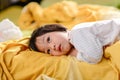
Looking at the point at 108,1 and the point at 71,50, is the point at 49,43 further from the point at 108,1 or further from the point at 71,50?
the point at 108,1

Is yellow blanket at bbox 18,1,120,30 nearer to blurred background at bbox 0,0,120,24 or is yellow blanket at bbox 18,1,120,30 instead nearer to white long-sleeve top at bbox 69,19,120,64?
blurred background at bbox 0,0,120,24

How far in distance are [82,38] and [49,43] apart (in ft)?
0.61

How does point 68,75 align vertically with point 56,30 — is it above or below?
below

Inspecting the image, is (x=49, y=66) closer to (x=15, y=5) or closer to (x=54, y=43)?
(x=54, y=43)

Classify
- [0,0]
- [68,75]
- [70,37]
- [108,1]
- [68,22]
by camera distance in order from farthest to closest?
[0,0]
[108,1]
[68,22]
[70,37]
[68,75]

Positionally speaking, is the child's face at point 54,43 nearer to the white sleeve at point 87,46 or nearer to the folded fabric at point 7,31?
the white sleeve at point 87,46

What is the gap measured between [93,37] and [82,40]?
56 millimetres

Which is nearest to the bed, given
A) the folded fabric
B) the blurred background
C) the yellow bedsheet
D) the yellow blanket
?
the yellow bedsheet

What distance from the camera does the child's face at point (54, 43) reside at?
4.83ft

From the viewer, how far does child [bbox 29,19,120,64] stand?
1387 millimetres

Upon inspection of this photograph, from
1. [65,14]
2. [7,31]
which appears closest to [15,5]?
[65,14]


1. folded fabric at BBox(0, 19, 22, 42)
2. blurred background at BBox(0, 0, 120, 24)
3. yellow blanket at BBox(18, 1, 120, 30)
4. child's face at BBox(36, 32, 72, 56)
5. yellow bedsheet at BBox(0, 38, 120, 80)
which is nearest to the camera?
yellow bedsheet at BBox(0, 38, 120, 80)

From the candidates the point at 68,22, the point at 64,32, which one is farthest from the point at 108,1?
the point at 64,32

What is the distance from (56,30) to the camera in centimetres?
156
